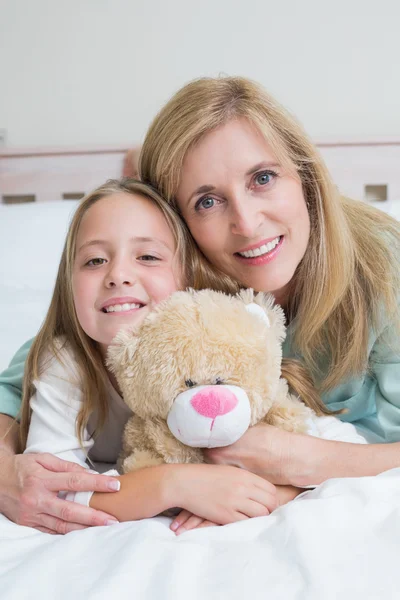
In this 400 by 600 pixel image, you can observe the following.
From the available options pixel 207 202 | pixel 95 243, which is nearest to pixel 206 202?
pixel 207 202

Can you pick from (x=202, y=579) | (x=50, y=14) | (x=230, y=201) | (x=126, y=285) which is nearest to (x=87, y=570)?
(x=202, y=579)

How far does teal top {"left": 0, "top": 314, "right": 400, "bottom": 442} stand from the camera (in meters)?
1.19

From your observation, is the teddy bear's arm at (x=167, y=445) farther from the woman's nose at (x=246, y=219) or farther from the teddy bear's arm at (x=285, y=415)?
the woman's nose at (x=246, y=219)

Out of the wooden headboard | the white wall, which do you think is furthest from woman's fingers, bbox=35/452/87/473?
the white wall

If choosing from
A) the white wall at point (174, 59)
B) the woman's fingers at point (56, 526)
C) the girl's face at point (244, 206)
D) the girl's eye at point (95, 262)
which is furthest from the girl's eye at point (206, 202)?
the white wall at point (174, 59)

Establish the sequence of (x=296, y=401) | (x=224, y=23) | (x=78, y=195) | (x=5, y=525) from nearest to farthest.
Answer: (x=5, y=525), (x=296, y=401), (x=224, y=23), (x=78, y=195)

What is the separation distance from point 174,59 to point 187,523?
1.97m

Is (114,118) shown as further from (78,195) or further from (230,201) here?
(230,201)

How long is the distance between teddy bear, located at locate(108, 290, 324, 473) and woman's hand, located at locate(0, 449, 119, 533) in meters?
0.07

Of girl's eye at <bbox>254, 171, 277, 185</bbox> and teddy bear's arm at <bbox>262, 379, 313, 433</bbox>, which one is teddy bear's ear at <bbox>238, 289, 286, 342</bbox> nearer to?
teddy bear's arm at <bbox>262, 379, 313, 433</bbox>

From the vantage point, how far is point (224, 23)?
239 cm

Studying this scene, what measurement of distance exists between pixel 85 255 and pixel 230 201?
0.26 meters

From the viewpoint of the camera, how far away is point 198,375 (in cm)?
87

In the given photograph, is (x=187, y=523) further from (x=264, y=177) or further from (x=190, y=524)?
(x=264, y=177)
